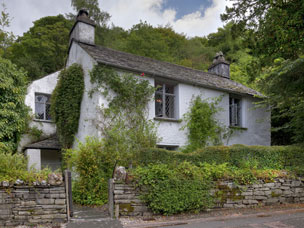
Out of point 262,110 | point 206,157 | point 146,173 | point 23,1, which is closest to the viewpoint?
point 146,173

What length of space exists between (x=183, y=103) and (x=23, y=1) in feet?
38.3

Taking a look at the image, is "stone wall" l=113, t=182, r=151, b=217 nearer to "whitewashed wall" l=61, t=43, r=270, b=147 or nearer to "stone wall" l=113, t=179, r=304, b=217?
"stone wall" l=113, t=179, r=304, b=217

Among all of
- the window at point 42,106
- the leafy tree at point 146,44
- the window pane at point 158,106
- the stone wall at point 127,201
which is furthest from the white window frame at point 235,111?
the leafy tree at point 146,44

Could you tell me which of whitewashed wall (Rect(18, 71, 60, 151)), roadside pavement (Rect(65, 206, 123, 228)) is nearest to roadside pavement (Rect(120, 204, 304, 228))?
roadside pavement (Rect(65, 206, 123, 228))

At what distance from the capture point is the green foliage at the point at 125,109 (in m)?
12.0

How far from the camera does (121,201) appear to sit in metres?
7.77

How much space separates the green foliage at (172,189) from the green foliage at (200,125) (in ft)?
18.6

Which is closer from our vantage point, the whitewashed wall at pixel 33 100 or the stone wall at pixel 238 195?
the stone wall at pixel 238 195

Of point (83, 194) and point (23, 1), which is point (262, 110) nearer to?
point (83, 194)

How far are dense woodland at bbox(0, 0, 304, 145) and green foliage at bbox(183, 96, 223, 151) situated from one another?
2774 millimetres

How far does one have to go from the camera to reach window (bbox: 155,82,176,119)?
46.3 feet

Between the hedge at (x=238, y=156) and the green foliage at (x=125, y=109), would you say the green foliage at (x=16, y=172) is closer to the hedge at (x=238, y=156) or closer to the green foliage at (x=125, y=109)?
the hedge at (x=238, y=156)

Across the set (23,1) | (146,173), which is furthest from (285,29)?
(23,1)

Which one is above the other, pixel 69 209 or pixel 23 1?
pixel 23 1
